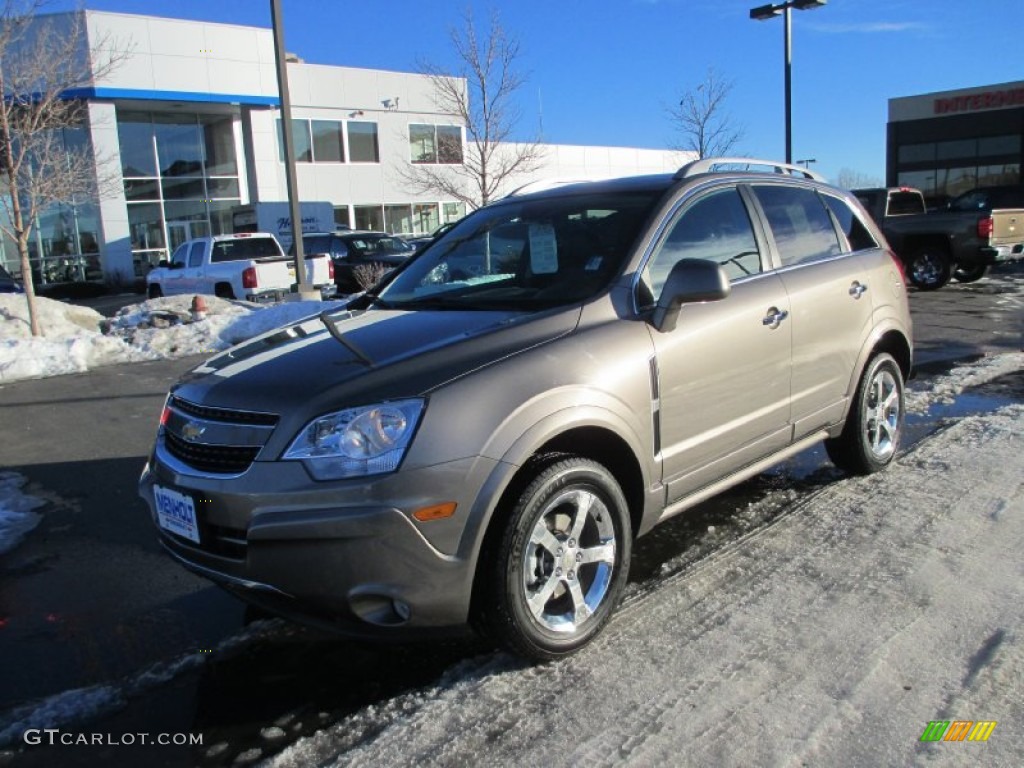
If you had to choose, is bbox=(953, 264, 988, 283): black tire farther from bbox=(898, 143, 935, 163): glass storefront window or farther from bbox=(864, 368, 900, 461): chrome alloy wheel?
bbox=(898, 143, 935, 163): glass storefront window

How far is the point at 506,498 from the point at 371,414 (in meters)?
0.58

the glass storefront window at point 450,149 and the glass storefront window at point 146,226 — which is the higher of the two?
the glass storefront window at point 450,149

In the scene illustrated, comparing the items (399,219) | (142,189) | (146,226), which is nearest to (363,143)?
(399,219)

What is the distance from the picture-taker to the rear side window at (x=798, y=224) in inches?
172

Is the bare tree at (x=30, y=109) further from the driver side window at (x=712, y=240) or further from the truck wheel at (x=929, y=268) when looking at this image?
the truck wheel at (x=929, y=268)

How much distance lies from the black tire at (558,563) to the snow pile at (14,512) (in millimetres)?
3240

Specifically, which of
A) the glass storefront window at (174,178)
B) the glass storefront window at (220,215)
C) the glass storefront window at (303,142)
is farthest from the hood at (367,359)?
the glass storefront window at (220,215)

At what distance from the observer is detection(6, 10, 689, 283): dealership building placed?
28203 millimetres

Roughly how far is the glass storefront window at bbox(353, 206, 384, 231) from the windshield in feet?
103

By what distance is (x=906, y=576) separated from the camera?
3617 mm

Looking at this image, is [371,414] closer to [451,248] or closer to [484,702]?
[484,702]

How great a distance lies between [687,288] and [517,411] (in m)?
0.96

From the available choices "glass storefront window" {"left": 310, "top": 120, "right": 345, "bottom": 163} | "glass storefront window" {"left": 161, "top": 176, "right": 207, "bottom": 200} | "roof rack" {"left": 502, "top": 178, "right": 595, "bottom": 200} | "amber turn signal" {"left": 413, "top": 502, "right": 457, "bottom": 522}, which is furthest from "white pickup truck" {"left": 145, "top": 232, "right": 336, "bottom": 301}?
"glass storefront window" {"left": 310, "top": 120, "right": 345, "bottom": 163}

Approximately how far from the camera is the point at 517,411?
2.83 m
